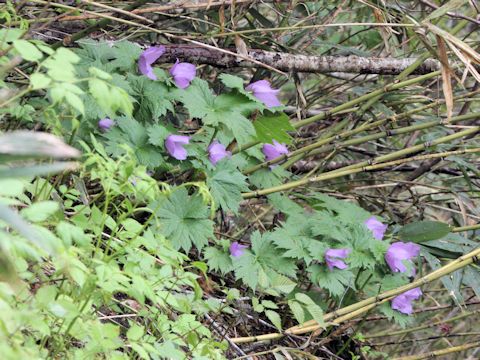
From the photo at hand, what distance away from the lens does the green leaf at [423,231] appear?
248 centimetres

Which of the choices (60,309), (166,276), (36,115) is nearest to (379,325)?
(36,115)

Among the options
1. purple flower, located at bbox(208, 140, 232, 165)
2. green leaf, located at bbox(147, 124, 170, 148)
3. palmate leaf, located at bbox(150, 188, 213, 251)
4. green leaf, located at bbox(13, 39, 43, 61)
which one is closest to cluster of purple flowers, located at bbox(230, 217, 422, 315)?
palmate leaf, located at bbox(150, 188, 213, 251)

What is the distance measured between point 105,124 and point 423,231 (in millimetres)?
1021

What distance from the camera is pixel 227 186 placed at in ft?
7.53

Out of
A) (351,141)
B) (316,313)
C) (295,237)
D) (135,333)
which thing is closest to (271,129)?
(295,237)

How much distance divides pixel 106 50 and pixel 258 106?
46cm

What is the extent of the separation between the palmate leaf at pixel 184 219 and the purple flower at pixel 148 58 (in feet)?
1.11

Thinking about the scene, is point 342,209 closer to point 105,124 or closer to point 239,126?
point 239,126

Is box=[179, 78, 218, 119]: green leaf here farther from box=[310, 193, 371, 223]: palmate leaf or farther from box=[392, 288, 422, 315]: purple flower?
box=[392, 288, 422, 315]: purple flower

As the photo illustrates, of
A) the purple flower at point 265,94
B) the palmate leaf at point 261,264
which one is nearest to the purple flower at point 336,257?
the palmate leaf at point 261,264

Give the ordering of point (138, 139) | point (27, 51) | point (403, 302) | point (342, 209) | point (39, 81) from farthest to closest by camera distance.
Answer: point (342, 209) < point (403, 302) < point (138, 139) < point (27, 51) < point (39, 81)

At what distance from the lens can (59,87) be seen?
1222 millimetres

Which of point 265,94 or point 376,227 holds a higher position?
point 265,94

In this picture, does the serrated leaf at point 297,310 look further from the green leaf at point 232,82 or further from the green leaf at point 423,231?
the green leaf at point 232,82
